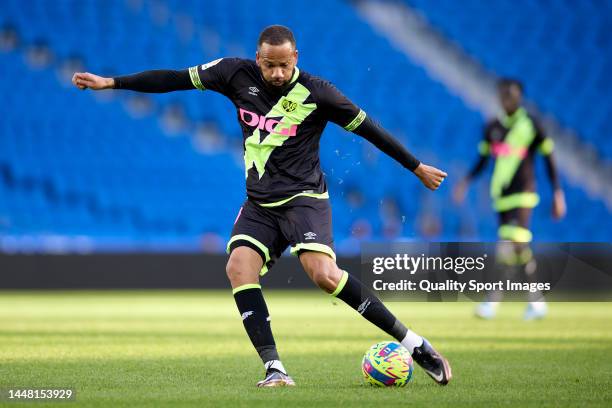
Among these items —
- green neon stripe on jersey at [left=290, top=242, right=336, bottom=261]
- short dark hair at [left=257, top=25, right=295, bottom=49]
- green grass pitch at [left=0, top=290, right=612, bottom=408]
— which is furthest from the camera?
green neon stripe on jersey at [left=290, top=242, right=336, bottom=261]

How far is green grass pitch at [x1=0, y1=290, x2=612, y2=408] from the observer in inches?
207

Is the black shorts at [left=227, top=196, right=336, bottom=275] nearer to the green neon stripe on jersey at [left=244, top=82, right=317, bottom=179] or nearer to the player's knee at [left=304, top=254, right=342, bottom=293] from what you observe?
the player's knee at [left=304, top=254, right=342, bottom=293]

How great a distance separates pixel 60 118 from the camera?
18375 millimetres

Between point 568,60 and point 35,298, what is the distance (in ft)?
35.4

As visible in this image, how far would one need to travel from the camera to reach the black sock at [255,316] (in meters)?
5.77

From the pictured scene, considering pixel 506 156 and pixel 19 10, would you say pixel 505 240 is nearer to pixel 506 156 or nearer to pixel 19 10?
pixel 506 156

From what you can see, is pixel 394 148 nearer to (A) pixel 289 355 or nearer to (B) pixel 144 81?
(B) pixel 144 81

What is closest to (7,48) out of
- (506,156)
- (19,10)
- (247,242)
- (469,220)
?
(19,10)

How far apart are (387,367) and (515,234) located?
647 centimetres

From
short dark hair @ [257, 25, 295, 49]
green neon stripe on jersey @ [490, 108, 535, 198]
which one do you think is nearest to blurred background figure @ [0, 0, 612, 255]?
green neon stripe on jersey @ [490, 108, 535, 198]

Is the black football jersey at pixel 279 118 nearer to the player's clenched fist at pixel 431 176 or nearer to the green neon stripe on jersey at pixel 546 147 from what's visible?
the player's clenched fist at pixel 431 176

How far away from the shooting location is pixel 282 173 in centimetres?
593

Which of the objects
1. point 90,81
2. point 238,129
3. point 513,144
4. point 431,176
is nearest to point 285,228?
point 431,176

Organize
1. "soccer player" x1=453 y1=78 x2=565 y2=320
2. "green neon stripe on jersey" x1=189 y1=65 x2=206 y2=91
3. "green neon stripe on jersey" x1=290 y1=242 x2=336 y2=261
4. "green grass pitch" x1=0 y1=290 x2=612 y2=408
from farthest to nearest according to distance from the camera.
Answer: "soccer player" x1=453 y1=78 x2=565 y2=320 → "green neon stripe on jersey" x1=189 y1=65 x2=206 y2=91 → "green neon stripe on jersey" x1=290 y1=242 x2=336 y2=261 → "green grass pitch" x1=0 y1=290 x2=612 y2=408
